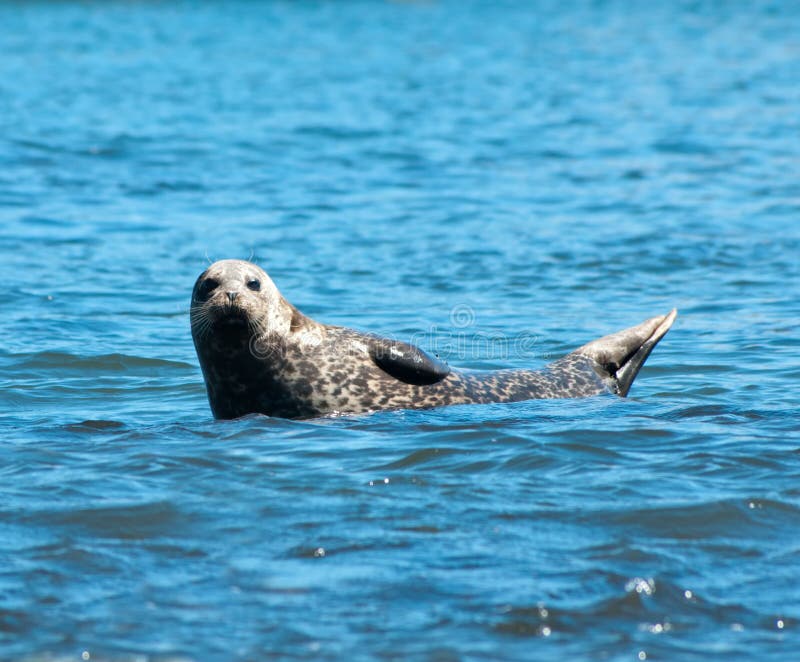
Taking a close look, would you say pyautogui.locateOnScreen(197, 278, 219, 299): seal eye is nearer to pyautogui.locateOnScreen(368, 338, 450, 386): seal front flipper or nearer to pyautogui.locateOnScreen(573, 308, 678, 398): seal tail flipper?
pyautogui.locateOnScreen(368, 338, 450, 386): seal front flipper

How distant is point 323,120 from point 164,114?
334cm

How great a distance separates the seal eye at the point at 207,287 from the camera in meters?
8.40

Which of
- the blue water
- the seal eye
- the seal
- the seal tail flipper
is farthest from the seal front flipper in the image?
the seal tail flipper

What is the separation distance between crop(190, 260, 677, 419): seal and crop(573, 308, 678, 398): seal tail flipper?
3.62ft

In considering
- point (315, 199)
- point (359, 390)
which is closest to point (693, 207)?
point (315, 199)

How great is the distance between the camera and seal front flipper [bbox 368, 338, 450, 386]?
8547 millimetres

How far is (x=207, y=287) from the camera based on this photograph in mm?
8422

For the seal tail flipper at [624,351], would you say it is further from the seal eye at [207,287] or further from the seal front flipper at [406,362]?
the seal eye at [207,287]

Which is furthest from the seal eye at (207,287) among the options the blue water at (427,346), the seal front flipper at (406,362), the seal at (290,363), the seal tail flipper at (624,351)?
the seal tail flipper at (624,351)

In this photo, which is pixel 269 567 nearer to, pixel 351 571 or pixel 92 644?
pixel 351 571

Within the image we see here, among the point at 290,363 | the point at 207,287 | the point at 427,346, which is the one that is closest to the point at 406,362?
the point at 290,363

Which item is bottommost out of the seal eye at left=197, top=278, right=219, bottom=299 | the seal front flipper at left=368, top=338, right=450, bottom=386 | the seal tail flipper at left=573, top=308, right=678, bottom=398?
the seal tail flipper at left=573, top=308, right=678, bottom=398

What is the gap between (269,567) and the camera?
5730 mm

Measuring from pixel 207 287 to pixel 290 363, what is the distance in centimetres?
71
